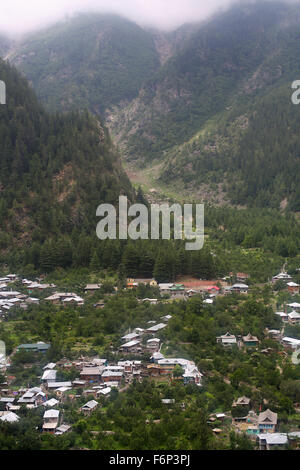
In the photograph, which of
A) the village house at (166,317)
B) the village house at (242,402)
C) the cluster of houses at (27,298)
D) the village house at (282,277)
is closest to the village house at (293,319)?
the village house at (166,317)

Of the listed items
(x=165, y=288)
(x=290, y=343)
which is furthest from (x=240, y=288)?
(x=290, y=343)

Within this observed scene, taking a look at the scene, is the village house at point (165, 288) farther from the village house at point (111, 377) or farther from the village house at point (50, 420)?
the village house at point (50, 420)

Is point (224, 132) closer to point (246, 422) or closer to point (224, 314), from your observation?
point (224, 314)

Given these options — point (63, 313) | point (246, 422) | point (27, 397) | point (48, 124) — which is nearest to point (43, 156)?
point (48, 124)

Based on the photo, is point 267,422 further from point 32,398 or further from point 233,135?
point 233,135

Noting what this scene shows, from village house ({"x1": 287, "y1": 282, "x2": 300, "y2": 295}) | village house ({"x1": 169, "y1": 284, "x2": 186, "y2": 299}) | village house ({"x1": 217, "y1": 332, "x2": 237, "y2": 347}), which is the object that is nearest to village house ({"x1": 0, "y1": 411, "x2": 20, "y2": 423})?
village house ({"x1": 217, "y1": 332, "x2": 237, "y2": 347})

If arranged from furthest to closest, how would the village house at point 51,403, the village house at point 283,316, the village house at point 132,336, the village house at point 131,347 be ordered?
the village house at point 283,316
the village house at point 132,336
the village house at point 131,347
the village house at point 51,403

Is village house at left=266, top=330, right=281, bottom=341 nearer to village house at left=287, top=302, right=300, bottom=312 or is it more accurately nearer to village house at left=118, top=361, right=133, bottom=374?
village house at left=287, top=302, right=300, bottom=312
